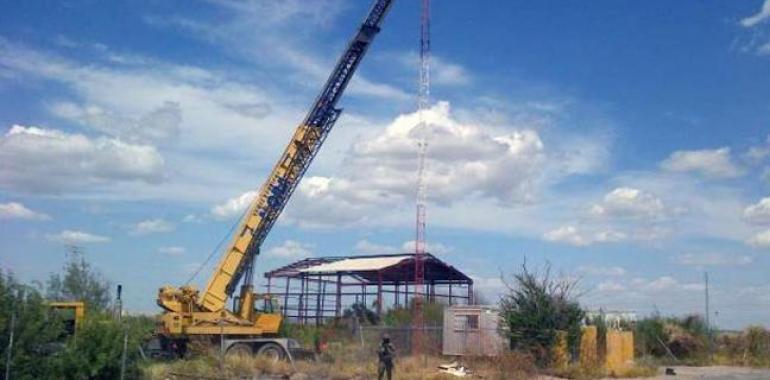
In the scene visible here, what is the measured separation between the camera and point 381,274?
52.1 meters

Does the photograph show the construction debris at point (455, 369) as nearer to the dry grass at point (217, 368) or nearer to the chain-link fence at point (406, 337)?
the chain-link fence at point (406, 337)

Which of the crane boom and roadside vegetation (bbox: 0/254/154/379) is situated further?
the crane boom

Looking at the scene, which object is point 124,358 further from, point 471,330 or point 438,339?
point 438,339

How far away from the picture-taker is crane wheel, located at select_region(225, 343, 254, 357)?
120 feet

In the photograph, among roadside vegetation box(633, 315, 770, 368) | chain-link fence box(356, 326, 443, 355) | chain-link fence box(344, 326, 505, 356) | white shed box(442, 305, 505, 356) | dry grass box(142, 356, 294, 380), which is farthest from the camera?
roadside vegetation box(633, 315, 770, 368)

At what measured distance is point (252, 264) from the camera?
130ft

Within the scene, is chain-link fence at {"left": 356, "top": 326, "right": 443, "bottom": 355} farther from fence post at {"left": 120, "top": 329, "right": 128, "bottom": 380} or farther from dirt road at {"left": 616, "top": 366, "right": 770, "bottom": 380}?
fence post at {"left": 120, "top": 329, "right": 128, "bottom": 380}

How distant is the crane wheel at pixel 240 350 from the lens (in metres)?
36.7

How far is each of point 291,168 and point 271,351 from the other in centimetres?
787

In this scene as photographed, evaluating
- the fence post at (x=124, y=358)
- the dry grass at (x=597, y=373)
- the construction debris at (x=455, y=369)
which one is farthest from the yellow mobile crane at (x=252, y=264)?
the fence post at (x=124, y=358)

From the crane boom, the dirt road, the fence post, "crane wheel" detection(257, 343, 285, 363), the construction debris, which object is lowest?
the dirt road

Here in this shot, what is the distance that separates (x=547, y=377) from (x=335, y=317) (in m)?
19.5

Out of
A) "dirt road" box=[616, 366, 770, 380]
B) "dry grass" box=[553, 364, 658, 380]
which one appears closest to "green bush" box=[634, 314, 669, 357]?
"dirt road" box=[616, 366, 770, 380]

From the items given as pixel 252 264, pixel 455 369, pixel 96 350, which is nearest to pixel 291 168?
pixel 252 264
